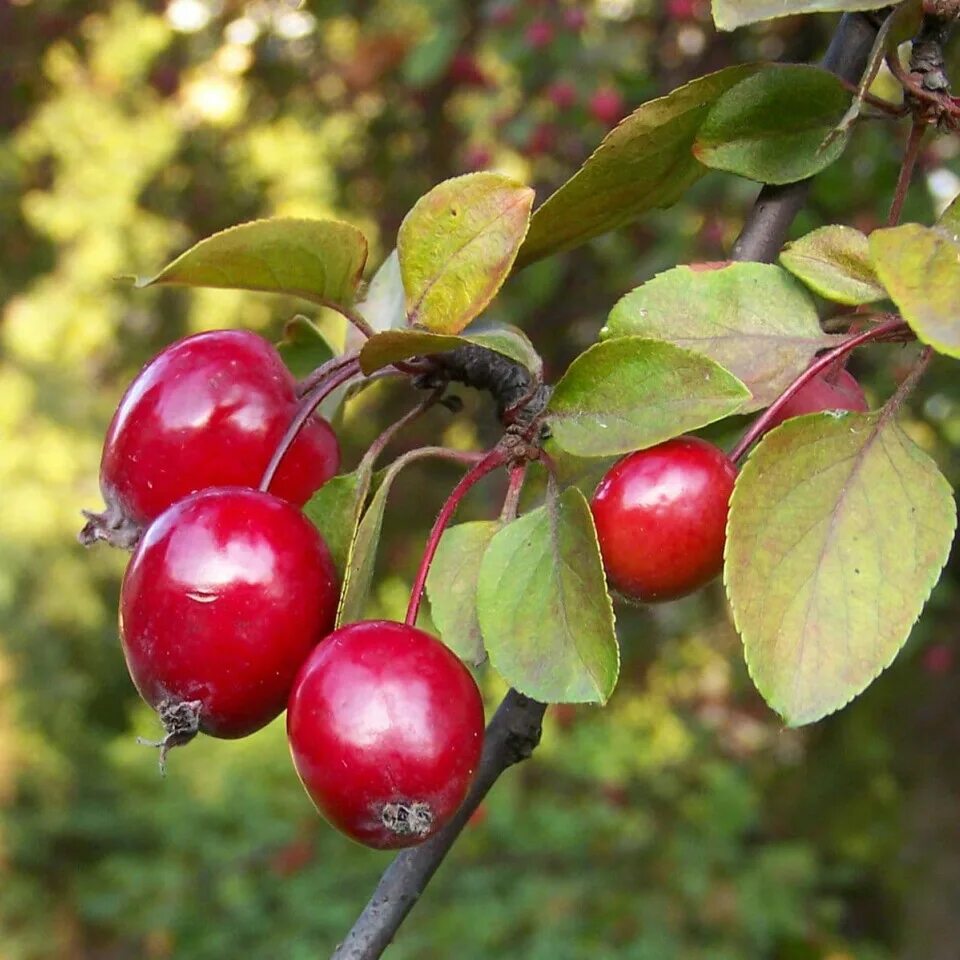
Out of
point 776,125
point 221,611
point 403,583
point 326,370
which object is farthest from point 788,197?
point 403,583

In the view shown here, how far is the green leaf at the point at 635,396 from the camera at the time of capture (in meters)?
0.50

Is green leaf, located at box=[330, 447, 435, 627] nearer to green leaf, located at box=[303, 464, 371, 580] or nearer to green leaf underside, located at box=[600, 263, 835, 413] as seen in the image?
green leaf, located at box=[303, 464, 371, 580]

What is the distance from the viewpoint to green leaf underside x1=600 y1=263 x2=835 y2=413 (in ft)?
1.80

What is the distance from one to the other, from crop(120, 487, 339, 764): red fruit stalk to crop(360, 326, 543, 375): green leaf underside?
8 cm

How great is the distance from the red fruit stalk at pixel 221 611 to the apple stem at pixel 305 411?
0.17ft

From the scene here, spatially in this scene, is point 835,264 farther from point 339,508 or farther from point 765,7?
point 339,508

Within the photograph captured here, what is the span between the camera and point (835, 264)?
545mm

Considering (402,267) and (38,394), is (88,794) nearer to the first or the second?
(38,394)

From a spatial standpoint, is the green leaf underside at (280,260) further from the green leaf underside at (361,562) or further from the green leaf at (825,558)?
the green leaf at (825,558)

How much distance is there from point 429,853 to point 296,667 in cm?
15

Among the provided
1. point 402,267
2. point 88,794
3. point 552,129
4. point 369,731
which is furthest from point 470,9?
point 88,794

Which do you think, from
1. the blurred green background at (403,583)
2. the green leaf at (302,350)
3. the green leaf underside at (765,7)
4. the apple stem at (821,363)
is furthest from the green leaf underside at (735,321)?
the blurred green background at (403,583)

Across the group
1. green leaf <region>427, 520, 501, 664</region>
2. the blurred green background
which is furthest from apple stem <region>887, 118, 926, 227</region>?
the blurred green background

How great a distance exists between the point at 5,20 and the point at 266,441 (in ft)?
9.22
